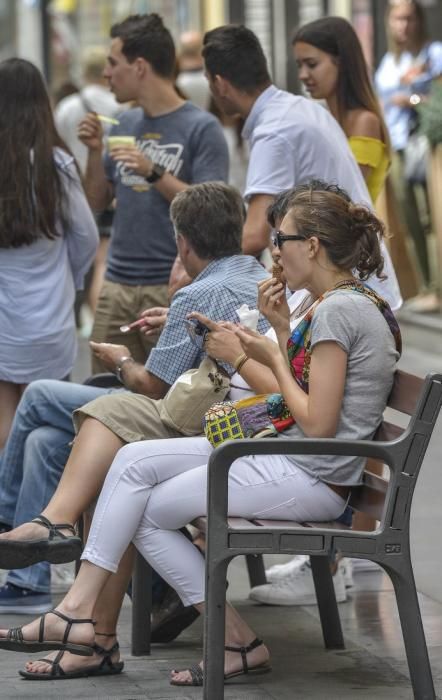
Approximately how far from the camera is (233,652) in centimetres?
439

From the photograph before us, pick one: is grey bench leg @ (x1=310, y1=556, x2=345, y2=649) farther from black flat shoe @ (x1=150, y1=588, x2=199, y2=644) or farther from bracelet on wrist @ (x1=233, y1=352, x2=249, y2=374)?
bracelet on wrist @ (x1=233, y1=352, x2=249, y2=374)

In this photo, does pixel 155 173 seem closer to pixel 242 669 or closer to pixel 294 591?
pixel 294 591

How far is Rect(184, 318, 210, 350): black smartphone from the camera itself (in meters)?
4.65

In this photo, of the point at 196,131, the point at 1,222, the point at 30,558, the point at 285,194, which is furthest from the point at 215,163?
the point at 30,558

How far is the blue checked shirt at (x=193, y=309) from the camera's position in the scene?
4809 mm

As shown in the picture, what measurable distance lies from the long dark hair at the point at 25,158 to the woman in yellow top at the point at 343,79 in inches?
38.5

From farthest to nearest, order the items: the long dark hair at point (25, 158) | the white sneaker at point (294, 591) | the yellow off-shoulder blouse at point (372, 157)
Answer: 1. the yellow off-shoulder blouse at point (372, 157)
2. the long dark hair at point (25, 158)
3. the white sneaker at point (294, 591)

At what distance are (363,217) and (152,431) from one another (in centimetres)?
89

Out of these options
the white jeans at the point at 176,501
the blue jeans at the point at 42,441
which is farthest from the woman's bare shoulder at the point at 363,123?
the white jeans at the point at 176,501

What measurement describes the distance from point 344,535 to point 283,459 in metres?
0.35

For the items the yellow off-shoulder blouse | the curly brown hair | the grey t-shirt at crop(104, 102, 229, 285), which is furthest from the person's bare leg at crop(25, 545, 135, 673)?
the grey t-shirt at crop(104, 102, 229, 285)

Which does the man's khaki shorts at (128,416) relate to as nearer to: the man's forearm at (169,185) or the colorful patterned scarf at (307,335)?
the colorful patterned scarf at (307,335)

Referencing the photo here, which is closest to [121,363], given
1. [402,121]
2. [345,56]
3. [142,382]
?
[142,382]

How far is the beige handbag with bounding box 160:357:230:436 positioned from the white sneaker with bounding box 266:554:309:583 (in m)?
0.96
